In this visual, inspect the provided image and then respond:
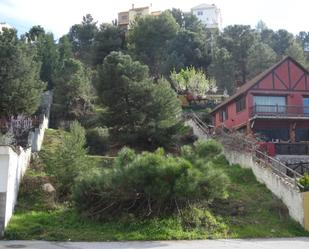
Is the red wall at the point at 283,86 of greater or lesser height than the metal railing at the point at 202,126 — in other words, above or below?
above

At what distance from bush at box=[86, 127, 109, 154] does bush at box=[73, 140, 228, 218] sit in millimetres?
14675

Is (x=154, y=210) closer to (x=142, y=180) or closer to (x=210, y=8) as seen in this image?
(x=142, y=180)

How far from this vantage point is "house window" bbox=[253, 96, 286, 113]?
129 ft

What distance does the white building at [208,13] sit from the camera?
128500 mm

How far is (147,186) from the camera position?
18297 mm

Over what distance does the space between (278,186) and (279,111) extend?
16.6m

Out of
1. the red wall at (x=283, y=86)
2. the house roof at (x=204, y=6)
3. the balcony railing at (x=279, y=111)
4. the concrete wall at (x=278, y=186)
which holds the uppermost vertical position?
the house roof at (x=204, y=6)

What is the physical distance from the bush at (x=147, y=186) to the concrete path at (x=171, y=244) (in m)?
1.89

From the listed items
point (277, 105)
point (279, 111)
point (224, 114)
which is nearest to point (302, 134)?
point (279, 111)

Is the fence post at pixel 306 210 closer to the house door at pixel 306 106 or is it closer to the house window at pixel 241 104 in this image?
the house window at pixel 241 104

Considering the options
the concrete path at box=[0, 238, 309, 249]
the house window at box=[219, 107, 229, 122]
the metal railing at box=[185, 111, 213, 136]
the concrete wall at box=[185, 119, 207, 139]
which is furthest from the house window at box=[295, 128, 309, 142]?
the concrete path at box=[0, 238, 309, 249]

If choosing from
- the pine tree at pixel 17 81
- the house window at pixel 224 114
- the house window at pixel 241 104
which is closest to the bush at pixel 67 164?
the pine tree at pixel 17 81

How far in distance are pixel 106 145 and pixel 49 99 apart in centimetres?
1323

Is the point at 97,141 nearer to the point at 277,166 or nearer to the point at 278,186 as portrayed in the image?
the point at 277,166
